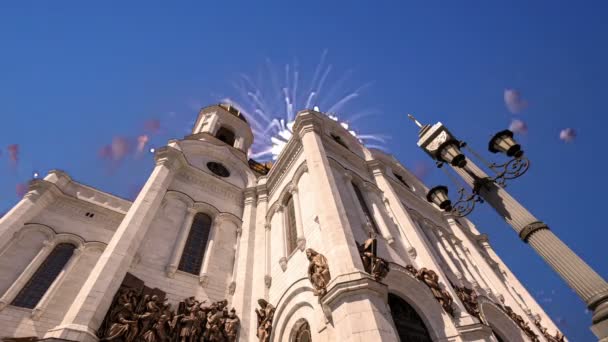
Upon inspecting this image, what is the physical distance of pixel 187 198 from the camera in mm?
15078

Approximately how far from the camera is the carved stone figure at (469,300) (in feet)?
34.6

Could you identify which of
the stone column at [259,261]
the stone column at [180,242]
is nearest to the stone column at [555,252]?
the stone column at [259,261]

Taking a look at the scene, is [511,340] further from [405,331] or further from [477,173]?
A: [477,173]

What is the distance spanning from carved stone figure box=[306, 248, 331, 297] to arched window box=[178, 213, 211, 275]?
6.25 metres

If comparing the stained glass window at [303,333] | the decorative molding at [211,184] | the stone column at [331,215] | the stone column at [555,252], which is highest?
the decorative molding at [211,184]

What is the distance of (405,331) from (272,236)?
Result: 23.5ft

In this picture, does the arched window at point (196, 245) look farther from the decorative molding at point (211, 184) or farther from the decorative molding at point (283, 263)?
the decorative molding at point (283, 263)

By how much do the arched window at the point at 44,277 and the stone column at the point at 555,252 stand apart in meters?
15.1

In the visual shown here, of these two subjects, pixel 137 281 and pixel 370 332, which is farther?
pixel 137 281

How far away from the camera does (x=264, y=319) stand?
10016 millimetres

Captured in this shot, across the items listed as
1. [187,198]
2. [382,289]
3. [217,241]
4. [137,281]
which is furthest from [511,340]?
[187,198]

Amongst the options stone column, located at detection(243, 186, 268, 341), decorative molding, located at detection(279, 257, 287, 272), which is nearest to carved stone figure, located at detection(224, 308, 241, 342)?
stone column, located at detection(243, 186, 268, 341)

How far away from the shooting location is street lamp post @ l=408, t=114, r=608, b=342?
13.8 ft

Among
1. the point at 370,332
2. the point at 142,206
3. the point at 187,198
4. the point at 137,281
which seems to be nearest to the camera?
the point at 370,332
